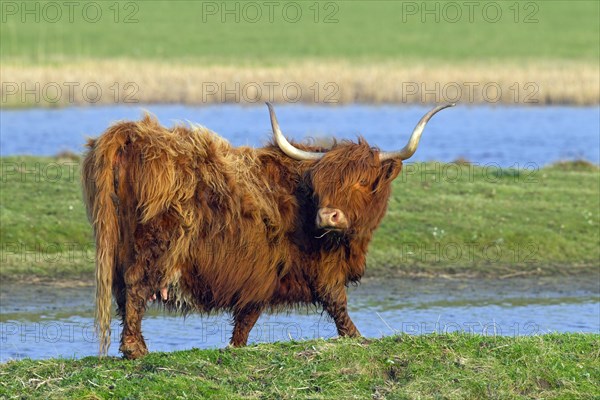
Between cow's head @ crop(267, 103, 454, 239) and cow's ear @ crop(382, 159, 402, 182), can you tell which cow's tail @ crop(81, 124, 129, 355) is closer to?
cow's head @ crop(267, 103, 454, 239)

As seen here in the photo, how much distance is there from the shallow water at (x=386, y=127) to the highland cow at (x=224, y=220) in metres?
12.1

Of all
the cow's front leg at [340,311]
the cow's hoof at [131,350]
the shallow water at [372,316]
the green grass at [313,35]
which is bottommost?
the shallow water at [372,316]

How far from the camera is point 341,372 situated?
653 centimetres

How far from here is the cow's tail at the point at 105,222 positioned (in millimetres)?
6977

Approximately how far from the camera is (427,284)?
1145cm

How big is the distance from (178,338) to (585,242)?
18.4ft

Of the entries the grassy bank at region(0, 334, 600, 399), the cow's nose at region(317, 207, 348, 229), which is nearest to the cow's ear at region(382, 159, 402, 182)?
the cow's nose at region(317, 207, 348, 229)

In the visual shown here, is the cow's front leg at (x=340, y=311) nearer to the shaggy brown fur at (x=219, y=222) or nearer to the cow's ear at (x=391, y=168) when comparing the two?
the shaggy brown fur at (x=219, y=222)

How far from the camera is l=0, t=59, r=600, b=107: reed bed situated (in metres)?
34.0

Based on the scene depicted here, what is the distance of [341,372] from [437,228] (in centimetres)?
641

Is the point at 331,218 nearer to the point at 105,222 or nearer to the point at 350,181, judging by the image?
the point at 350,181

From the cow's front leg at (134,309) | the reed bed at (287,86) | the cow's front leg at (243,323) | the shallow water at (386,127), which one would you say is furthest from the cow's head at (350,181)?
the reed bed at (287,86)

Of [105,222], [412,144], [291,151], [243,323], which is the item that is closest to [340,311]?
[243,323]

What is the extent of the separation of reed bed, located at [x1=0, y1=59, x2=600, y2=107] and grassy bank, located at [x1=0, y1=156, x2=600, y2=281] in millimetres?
19374
